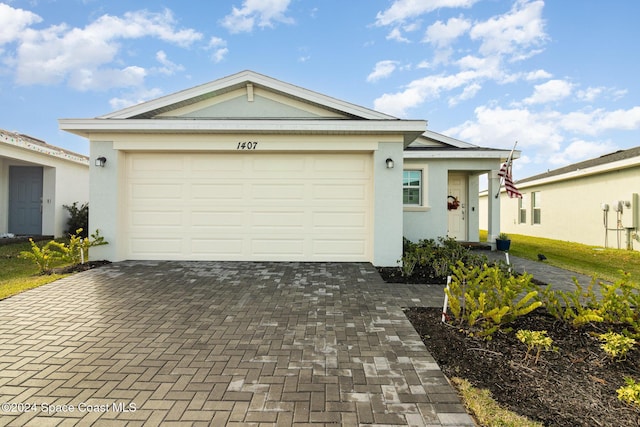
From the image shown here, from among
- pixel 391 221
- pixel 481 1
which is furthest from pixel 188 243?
pixel 481 1

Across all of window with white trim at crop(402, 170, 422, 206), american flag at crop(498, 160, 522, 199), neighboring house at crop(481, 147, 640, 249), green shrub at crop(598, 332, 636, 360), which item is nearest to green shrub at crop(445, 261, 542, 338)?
green shrub at crop(598, 332, 636, 360)

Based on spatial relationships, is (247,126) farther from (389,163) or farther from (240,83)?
(389,163)

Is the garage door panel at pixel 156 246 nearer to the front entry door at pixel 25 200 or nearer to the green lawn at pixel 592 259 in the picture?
the front entry door at pixel 25 200

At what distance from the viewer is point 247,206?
7.70m

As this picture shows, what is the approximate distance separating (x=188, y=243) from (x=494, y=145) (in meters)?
10.7

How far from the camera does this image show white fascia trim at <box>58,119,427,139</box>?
708 cm

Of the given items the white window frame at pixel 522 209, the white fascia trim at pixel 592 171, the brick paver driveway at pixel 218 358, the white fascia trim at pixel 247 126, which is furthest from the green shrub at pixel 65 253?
the white window frame at pixel 522 209

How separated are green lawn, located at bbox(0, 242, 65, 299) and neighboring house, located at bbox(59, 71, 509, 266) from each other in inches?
51.3

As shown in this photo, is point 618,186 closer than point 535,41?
No

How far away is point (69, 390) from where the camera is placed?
2537 millimetres

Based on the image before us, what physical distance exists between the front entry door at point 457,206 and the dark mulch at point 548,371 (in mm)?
7976

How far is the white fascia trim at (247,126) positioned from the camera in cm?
708

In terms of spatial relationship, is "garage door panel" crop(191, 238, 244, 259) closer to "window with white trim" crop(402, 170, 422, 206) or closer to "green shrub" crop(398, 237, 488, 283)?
"green shrub" crop(398, 237, 488, 283)

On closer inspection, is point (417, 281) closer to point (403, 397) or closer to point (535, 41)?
point (403, 397)
